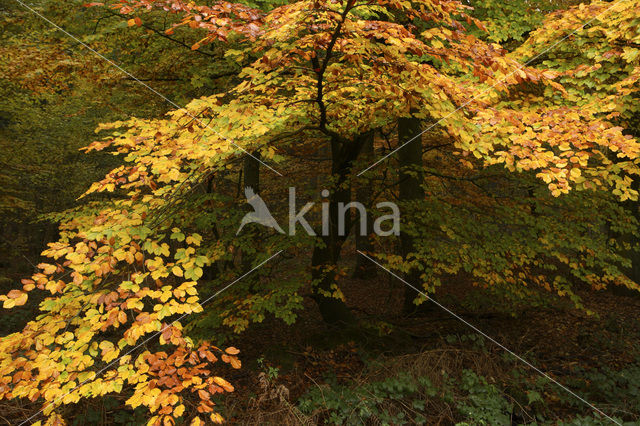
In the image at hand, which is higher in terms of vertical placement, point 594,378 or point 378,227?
point 378,227

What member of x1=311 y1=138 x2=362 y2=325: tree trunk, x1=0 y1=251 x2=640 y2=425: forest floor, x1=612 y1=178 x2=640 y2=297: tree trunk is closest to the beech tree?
x1=311 y1=138 x2=362 y2=325: tree trunk

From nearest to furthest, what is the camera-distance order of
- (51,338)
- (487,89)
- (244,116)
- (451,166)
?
(51,338) → (244,116) → (487,89) → (451,166)

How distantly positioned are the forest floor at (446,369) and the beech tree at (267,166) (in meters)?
0.88

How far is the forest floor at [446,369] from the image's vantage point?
4.68 meters

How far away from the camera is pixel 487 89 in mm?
4152

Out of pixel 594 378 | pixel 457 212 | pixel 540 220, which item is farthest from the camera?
pixel 457 212

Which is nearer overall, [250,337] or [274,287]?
[274,287]

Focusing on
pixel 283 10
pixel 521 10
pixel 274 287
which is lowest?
pixel 274 287

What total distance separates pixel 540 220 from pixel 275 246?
4381 mm

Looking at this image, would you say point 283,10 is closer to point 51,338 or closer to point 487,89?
point 487,89

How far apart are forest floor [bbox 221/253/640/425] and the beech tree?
2.90ft

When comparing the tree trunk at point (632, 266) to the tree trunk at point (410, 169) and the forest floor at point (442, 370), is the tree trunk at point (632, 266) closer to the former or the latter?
the forest floor at point (442, 370)

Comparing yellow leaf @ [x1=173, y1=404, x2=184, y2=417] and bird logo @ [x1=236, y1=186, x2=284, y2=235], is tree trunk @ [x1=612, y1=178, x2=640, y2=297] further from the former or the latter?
yellow leaf @ [x1=173, y1=404, x2=184, y2=417]

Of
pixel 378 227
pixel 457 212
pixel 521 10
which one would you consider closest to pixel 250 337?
pixel 378 227
